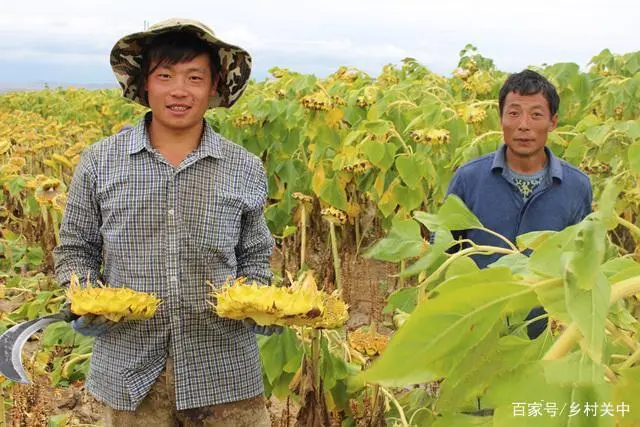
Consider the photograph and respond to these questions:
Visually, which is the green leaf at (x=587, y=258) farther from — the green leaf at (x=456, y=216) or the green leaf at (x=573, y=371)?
the green leaf at (x=456, y=216)

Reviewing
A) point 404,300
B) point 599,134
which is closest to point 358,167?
point 599,134

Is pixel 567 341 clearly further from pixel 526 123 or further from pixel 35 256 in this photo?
pixel 35 256

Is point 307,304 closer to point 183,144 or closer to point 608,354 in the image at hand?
point 183,144

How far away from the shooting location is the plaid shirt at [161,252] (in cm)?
145

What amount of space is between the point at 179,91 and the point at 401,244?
0.72m

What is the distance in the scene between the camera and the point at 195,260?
4.80 feet

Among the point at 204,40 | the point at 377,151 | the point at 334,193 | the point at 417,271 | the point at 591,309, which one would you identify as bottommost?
the point at 334,193

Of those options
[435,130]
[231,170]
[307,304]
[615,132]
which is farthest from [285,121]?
[307,304]

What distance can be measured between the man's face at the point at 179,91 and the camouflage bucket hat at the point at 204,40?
53mm

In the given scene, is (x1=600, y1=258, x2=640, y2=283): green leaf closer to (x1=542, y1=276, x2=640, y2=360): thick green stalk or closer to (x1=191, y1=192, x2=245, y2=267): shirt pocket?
(x1=542, y1=276, x2=640, y2=360): thick green stalk

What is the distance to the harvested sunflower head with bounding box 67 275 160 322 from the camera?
123 centimetres

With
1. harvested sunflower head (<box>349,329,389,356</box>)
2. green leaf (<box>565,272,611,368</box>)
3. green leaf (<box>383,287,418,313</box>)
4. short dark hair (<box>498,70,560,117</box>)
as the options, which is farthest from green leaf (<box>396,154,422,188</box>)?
green leaf (<box>565,272,611,368</box>)

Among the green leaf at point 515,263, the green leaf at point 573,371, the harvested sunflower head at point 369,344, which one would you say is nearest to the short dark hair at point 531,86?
the harvested sunflower head at point 369,344

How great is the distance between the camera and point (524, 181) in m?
1.83
